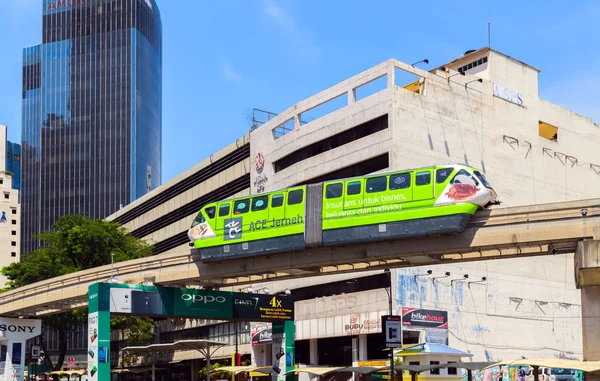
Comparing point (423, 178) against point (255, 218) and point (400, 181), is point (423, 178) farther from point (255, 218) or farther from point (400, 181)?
point (255, 218)

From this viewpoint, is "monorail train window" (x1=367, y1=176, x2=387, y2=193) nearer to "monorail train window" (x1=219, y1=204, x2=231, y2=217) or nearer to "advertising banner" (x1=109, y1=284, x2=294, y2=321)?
"monorail train window" (x1=219, y1=204, x2=231, y2=217)

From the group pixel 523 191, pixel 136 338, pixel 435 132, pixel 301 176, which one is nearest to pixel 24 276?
pixel 136 338

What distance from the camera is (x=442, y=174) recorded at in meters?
38.9

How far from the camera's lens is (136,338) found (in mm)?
86438

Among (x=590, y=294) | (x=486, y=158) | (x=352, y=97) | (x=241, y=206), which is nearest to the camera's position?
(x=590, y=294)

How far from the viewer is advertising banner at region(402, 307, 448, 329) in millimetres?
60125

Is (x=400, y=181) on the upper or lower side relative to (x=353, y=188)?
upper

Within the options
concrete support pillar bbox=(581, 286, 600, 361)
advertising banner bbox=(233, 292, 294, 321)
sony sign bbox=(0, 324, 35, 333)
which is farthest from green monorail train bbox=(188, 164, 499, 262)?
sony sign bbox=(0, 324, 35, 333)

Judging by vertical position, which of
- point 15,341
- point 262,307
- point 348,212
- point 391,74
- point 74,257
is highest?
point 391,74

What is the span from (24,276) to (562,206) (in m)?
60.5

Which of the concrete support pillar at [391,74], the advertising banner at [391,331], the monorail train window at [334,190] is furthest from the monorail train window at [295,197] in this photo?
the concrete support pillar at [391,74]

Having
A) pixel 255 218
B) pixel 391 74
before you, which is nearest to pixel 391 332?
pixel 255 218

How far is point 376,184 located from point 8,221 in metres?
164

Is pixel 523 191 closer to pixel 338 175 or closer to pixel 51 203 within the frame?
pixel 338 175
